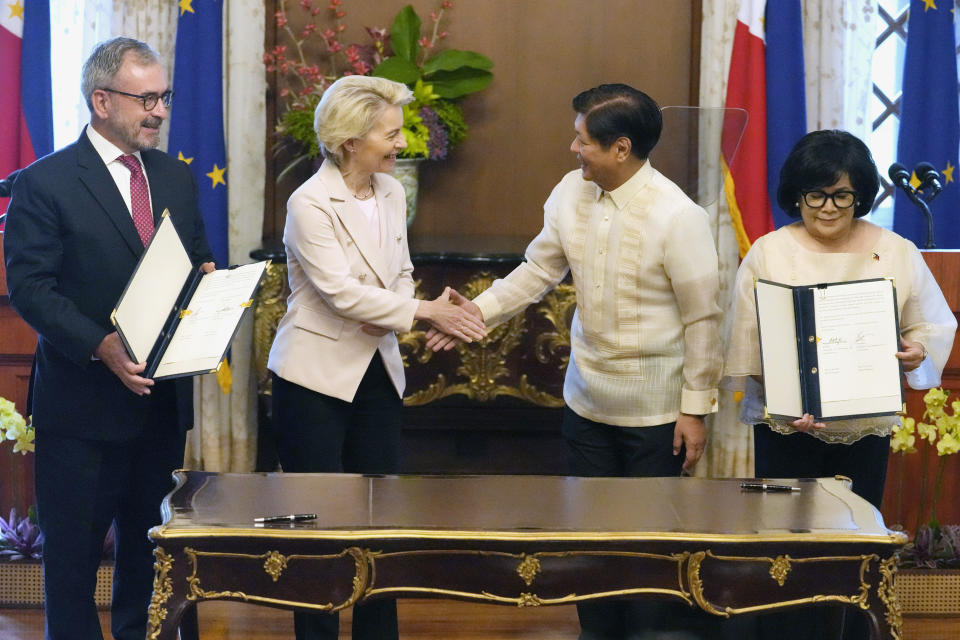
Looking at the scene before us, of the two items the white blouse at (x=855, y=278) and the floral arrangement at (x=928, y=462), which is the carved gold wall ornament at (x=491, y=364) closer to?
the floral arrangement at (x=928, y=462)

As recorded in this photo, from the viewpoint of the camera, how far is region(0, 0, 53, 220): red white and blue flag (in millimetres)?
3840

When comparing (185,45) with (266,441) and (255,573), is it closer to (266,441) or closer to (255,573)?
(266,441)

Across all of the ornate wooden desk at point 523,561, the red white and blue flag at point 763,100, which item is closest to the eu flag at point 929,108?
the red white and blue flag at point 763,100

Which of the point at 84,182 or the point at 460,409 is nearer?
the point at 84,182

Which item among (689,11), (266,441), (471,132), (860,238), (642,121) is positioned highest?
(689,11)

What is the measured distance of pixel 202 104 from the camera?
3.80 meters

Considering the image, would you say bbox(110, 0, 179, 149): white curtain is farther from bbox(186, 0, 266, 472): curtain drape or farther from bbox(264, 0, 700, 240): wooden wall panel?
bbox(264, 0, 700, 240): wooden wall panel

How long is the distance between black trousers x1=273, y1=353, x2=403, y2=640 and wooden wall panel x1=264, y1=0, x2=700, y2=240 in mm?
1673

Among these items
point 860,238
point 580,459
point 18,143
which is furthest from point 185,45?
point 860,238

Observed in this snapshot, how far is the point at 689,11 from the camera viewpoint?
13.4ft

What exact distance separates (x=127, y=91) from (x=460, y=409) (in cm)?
183

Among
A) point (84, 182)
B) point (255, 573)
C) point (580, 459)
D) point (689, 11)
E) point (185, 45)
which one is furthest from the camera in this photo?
point (689, 11)

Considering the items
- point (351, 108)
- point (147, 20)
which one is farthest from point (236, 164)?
point (351, 108)

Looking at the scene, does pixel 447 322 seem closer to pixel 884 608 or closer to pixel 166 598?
pixel 166 598
